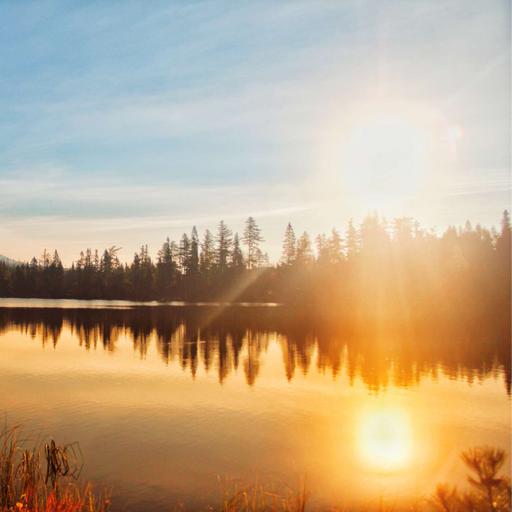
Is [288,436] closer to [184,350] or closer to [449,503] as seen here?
[449,503]

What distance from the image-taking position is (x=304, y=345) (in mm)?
47062

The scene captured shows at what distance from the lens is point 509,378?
32.4 metres

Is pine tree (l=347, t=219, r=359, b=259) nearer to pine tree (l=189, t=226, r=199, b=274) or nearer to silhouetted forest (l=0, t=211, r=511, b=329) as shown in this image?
silhouetted forest (l=0, t=211, r=511, b=329)

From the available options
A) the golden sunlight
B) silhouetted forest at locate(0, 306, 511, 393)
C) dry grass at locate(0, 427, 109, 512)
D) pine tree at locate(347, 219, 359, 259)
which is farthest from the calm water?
pine tree at locate(347, 219, 359, 259)

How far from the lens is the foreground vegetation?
696 centimetres

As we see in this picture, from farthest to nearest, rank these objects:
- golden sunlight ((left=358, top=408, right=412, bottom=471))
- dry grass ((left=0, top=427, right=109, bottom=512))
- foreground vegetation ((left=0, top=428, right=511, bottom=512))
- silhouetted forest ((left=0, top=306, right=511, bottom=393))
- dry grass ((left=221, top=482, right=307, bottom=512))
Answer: silhouetted forest ((left=0, top=306, right=511, bottom=393)) < golden sunlight ((left=358, top=408, right=412, bottom=471)) < dry grass ((left=221, top=482, right=307, bottom=512)) < dry grass ((left=0, top=427, right=109, bottom=512)) < foreground vegetation ((left=0, top=428, right=511, bottom=512))

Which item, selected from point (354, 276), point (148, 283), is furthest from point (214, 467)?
point (148, 283)

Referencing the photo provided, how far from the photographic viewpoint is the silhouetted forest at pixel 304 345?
115 feet

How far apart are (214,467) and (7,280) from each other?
156 m

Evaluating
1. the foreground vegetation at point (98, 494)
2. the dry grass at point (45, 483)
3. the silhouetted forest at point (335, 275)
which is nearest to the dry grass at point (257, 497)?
the foreground vegetation at point (98, 494)

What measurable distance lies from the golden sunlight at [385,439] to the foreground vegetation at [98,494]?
374 cm

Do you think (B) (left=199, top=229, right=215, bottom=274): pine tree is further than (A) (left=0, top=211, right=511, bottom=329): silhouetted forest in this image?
Yes

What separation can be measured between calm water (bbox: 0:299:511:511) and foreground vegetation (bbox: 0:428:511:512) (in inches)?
28.3

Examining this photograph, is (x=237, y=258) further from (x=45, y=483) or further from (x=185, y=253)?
(x=45, y=483)
